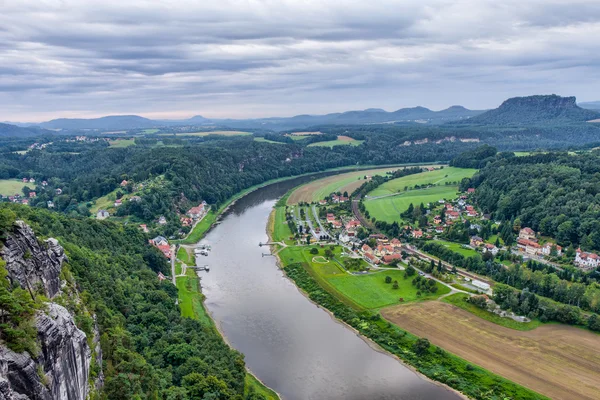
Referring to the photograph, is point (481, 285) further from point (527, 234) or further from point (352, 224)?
point (352, 224)

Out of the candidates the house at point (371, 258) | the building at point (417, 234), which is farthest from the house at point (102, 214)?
the building at point (417, 234)

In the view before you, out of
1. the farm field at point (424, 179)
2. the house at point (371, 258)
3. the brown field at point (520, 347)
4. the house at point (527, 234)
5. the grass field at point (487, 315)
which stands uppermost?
the farm field at point (424, 179)

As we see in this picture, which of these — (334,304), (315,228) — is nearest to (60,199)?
(315,228)

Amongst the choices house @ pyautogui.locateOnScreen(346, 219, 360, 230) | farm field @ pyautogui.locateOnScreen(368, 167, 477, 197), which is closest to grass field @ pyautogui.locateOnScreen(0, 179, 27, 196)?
house @ pyautogui.locateOnScreen(346, 219, 360, 230)

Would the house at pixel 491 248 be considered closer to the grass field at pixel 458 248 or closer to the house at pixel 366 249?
the grass field at pixel 458 248

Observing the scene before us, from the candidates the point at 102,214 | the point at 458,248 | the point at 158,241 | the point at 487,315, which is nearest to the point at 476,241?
the point at 458,248

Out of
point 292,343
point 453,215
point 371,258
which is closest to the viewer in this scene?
point 292,343
